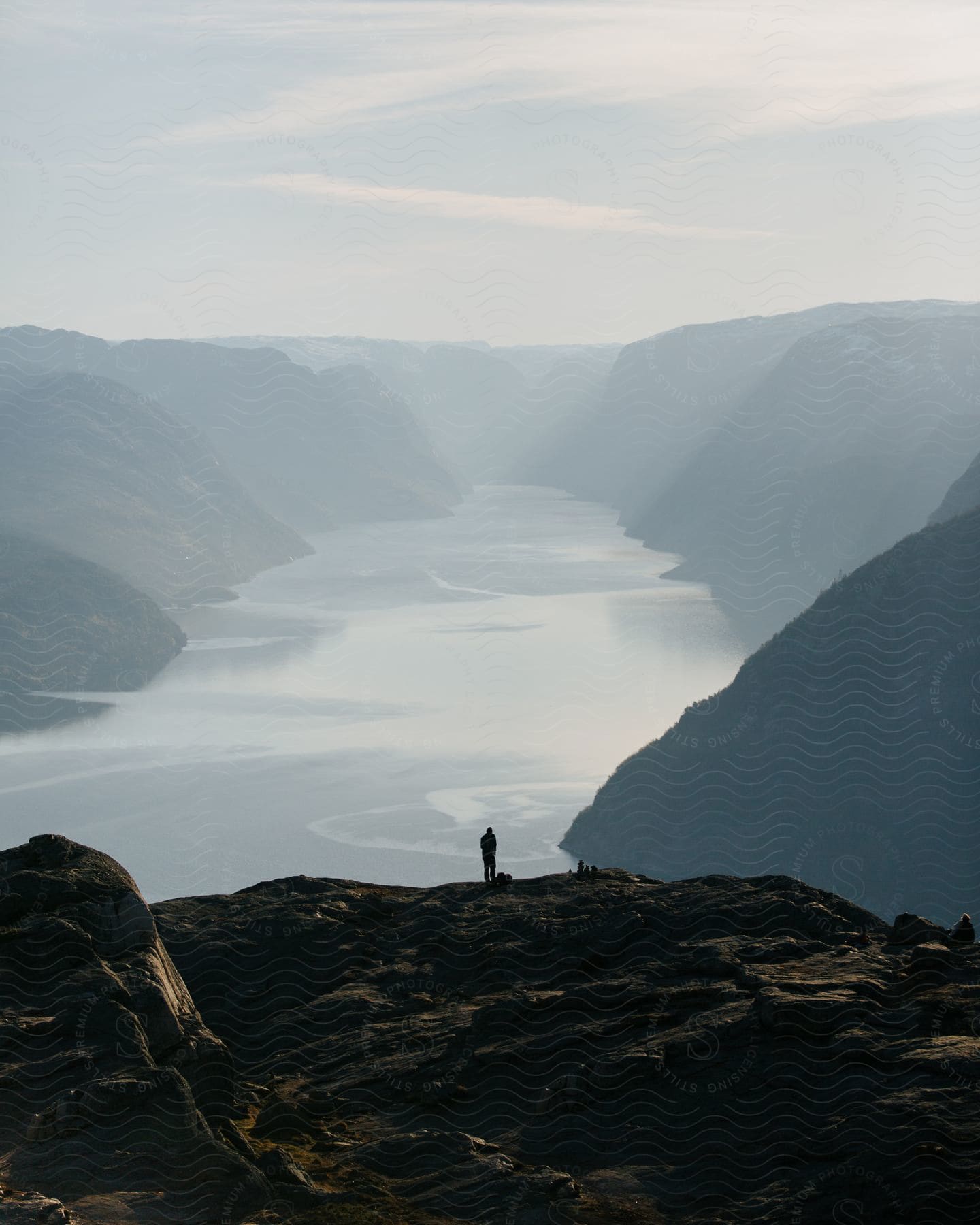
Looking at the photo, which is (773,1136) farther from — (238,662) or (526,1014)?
(238,662)

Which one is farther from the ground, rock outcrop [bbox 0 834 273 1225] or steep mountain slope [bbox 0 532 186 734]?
steep mountain slope [bbox 0 532 186 734]

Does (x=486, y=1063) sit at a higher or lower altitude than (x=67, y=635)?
lower

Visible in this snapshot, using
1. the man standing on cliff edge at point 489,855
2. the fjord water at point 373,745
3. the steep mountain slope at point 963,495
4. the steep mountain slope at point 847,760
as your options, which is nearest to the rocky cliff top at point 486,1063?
the man standing on cliff edge at point 489,855

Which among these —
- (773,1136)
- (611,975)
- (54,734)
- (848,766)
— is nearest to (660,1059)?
(773,1136)

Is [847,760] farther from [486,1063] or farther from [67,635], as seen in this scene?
[67,635]

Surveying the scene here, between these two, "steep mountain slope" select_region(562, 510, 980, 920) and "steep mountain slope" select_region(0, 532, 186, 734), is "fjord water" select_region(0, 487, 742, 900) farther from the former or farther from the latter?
"steep mountain slope" select_region(562, 510, 980, 920)

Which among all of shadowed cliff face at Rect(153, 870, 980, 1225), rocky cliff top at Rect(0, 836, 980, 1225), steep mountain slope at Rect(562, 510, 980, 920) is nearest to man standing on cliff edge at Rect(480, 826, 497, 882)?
shadowed cliff face at Rect(153, 870, 980, 1225)

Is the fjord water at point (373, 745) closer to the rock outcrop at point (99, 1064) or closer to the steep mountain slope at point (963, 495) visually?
the steep mountain slope at point (963, 495)

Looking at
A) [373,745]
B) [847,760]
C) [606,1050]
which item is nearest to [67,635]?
A: [373,745]
